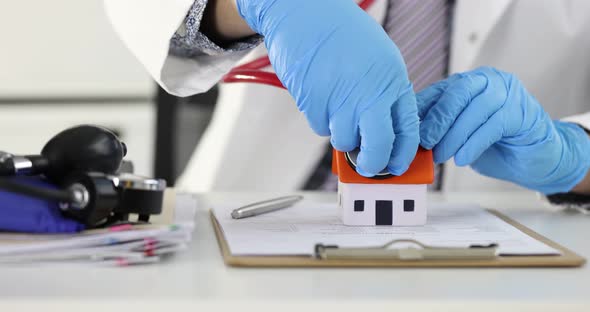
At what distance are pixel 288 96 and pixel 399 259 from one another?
0.68 meters

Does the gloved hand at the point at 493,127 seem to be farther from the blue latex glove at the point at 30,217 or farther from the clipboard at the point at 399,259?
the blue latex glove at the point at 30,217

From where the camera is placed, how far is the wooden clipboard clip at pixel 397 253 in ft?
1.68

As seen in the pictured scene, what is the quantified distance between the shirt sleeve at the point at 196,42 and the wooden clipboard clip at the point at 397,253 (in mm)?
371

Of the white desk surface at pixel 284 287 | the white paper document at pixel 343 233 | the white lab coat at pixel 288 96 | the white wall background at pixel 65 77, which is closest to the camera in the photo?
the white desk surface at pixel 284 287

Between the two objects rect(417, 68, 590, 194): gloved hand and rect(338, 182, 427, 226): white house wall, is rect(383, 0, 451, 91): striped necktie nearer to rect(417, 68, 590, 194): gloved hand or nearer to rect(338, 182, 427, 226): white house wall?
rect(417, 68, 590, 194): gloved hand

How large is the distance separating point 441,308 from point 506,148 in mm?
394

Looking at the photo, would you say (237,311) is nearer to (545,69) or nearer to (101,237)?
(101,237)

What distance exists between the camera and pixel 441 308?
43cm

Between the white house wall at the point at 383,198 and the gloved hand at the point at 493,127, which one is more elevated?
the gloved hand at the point at 493,127

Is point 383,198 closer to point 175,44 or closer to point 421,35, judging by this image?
point 175,44

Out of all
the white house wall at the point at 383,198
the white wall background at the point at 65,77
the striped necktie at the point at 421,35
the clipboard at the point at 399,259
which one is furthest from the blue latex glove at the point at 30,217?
the white wall background at the point at 65,77

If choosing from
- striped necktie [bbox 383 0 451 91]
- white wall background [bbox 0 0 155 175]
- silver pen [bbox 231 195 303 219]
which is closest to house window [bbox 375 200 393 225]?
silver pen [bbox 231 195 303 219]

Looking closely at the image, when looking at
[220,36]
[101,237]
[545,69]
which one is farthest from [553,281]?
[545,69]

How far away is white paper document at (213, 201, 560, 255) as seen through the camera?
1.80 feet
